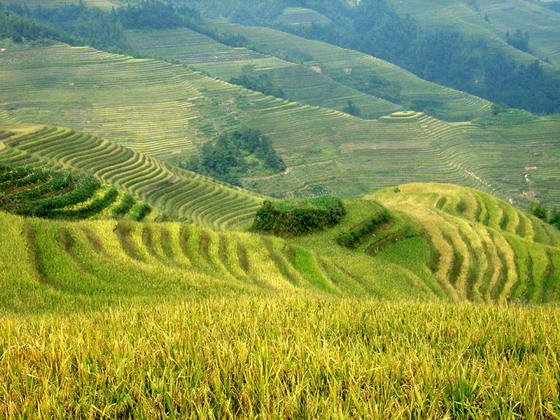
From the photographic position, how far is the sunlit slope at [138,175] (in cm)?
4072

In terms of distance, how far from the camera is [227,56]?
127875 mm

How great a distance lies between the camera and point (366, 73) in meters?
136

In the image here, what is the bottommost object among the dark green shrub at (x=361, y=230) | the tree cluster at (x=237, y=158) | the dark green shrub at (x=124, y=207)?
the tree cluster at (x=237, y=158)

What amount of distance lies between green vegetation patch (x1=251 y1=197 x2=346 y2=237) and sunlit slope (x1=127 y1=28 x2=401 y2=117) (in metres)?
91.3

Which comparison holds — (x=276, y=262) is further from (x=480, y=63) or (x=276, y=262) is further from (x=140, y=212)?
(x=480, y=63)

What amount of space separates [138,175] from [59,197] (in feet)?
77.0

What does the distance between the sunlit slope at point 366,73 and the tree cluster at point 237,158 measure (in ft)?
198

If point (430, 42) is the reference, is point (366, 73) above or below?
below

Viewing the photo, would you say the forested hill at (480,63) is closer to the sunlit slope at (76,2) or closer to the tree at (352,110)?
the sunlit slope at (76,2)

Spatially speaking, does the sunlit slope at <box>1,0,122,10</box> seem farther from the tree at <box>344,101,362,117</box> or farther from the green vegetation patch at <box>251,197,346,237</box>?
the green vegetation patch at <box>251,197,346,237</box>

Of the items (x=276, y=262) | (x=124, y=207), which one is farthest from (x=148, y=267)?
(x=124, y=207)

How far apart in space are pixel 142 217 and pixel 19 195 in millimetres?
6642

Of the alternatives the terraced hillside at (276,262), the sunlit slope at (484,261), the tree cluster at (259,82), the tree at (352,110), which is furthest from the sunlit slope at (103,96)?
the terraced hillside at (276,262)

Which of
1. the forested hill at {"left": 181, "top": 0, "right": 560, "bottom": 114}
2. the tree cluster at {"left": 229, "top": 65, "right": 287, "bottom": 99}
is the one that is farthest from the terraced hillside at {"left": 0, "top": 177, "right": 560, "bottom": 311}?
the forested hill at {"left": 181, "top": 0, "right": 560, "bottom": 114}
